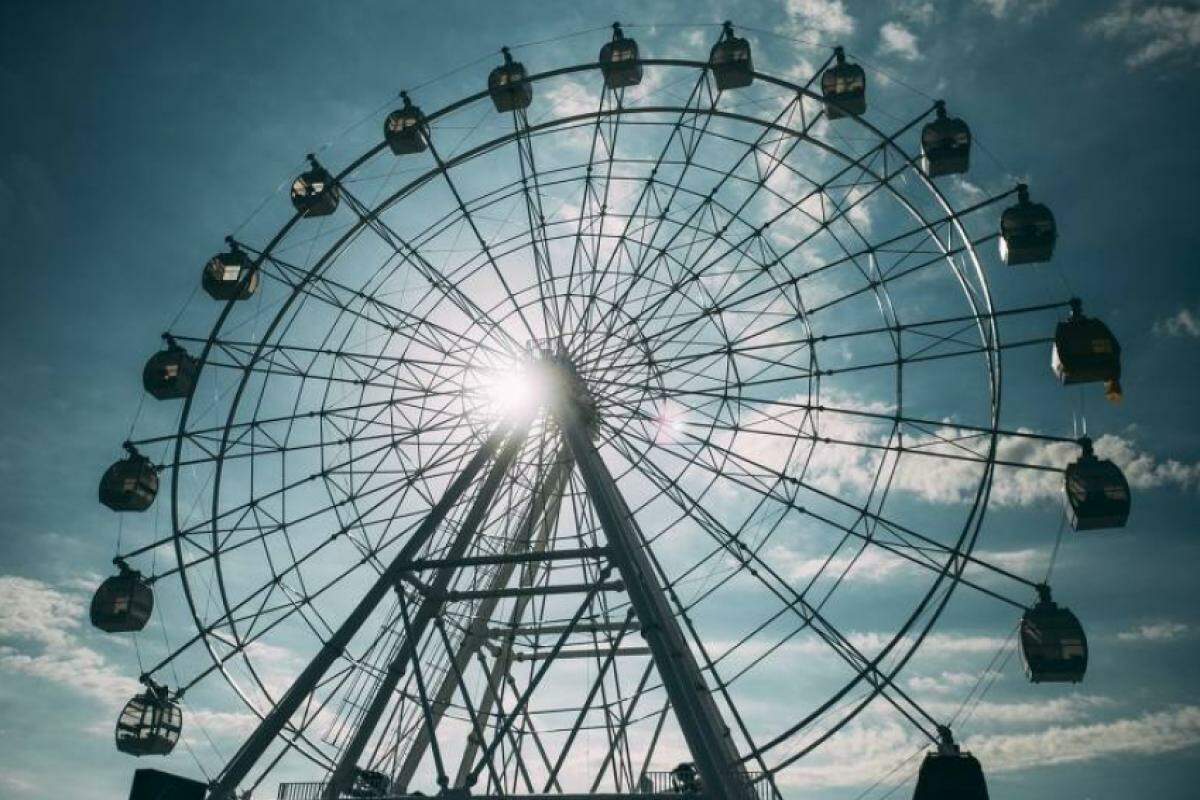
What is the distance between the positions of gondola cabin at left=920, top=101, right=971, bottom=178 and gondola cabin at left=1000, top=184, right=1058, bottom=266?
1.48m

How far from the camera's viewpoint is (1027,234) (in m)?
18.5

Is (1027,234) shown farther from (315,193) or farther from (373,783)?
(373,783)

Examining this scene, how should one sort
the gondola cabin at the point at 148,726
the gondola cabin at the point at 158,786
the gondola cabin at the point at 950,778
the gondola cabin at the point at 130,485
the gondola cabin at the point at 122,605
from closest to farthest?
the gondola cabin at the point at 950,778 < the gondola cabin at the point at 158,786 < the gondola cabin at the point at 148,726 < the gondola cabin at the point at 122,605 < the gondola cabin at the point at 130,485

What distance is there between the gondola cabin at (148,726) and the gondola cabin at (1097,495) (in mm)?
18311

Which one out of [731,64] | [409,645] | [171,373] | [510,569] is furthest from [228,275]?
[731,64]

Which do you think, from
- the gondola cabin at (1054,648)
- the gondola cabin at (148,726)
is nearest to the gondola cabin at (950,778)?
the gondola cabin at (1054,648)

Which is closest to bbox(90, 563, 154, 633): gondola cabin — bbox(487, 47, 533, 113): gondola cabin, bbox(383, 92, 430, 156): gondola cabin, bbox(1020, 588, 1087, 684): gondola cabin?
bbox(383, 92, 430, 156): gondola cabin

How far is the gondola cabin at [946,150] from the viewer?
1911 cm

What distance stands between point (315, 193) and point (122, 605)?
10.0m

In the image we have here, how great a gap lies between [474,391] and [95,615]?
9.38 meters

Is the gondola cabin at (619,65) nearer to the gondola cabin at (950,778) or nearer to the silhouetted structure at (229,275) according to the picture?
the silhouetted structure at (229,275)

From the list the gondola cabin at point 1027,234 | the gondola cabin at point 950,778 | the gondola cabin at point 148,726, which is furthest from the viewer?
the gondola cabin at point 1027,234

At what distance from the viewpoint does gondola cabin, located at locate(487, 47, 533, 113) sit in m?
20.2

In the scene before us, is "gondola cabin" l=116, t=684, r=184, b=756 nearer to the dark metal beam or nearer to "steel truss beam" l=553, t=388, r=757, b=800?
the dark metal beam
